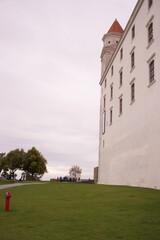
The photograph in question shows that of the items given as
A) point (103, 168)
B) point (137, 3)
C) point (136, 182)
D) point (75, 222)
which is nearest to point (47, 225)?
point (75, 222)

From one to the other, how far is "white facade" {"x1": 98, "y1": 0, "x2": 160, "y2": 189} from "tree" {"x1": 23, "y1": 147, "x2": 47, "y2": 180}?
39986mm

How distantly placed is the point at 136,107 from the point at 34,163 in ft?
169

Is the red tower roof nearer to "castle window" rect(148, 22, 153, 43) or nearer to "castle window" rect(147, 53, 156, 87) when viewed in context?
"castle window" rect(148, 22, 153, 43)

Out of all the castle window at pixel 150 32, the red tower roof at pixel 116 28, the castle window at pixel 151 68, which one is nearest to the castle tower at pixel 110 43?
the red tower roof at pixel 116 28

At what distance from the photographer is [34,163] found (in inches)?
2808

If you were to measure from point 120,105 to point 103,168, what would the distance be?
36.4ft

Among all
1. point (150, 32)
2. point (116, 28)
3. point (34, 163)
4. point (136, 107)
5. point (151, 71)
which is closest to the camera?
point (151, 71)

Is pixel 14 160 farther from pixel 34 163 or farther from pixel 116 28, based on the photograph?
pixel 116 28

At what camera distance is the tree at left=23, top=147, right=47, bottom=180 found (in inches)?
2859

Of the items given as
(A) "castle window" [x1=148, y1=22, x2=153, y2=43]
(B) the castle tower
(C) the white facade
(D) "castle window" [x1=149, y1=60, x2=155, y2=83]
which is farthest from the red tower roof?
(D) "castle window" [x1=149, y1=60, x2=155, y2=83]

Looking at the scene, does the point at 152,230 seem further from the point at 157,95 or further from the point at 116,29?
the point at 116,29

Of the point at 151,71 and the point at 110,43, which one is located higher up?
the point at 110,43

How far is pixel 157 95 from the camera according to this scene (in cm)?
1991

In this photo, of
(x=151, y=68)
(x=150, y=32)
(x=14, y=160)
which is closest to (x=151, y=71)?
(x=151, y=68)
